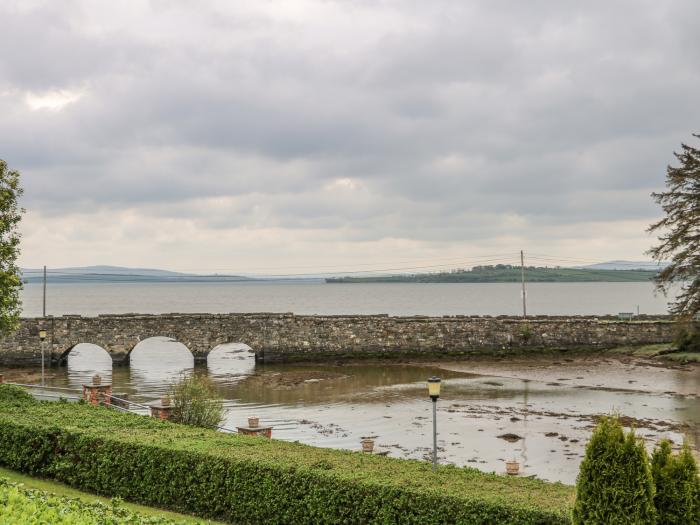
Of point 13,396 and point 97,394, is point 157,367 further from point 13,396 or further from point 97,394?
point 13,396

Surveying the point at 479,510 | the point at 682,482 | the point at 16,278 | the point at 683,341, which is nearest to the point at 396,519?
the point at 479,510

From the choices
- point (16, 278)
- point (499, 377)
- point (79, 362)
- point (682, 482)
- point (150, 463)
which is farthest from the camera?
point (79, 362)

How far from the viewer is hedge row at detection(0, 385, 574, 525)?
38.7 ft

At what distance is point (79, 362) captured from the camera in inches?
2090

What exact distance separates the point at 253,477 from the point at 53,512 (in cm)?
454

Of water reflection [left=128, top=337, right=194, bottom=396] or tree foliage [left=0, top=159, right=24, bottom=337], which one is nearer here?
tree foliage [left=0, top=159, right=24, bottom=337]

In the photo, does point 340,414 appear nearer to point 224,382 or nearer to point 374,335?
point 224,382

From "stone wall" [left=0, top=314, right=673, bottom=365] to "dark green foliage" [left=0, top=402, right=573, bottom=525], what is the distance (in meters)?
29.8

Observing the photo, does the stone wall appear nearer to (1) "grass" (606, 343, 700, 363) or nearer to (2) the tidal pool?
(1) "grass" (606, 343, 700, 363)

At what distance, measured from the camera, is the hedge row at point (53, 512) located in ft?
31.0

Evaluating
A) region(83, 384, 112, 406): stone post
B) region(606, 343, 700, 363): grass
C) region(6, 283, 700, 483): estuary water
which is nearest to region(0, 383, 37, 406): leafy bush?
region(83, 384, 112, 406): stone post

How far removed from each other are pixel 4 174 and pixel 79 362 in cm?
3209

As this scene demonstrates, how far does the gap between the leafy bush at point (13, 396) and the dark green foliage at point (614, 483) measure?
1651 centimetres

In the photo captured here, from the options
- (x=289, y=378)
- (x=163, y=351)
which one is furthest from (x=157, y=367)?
(x=163, y=351)
